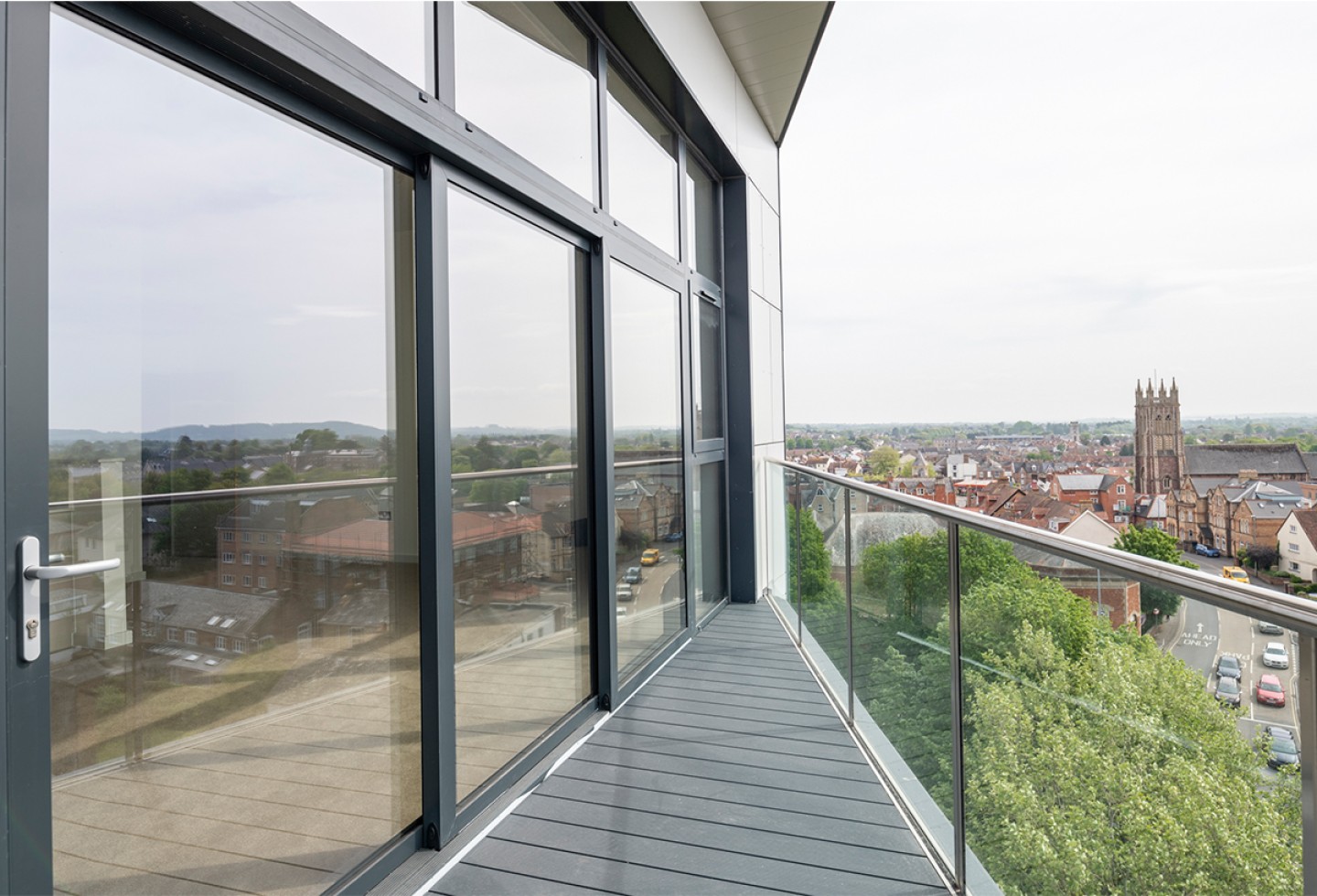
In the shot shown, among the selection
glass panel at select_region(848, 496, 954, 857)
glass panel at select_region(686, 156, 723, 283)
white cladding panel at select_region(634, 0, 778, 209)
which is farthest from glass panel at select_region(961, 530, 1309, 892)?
glass panel at select_region(686, 156, 723, 283)

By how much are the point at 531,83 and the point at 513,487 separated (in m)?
1.55

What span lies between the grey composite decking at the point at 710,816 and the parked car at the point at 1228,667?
131cm

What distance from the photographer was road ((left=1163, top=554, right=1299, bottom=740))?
919 mm

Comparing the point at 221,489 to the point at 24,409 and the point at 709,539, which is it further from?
the point at 709,539

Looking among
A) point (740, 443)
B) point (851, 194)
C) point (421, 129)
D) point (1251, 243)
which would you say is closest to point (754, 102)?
point (740, 443)

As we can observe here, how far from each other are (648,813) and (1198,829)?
1745mm

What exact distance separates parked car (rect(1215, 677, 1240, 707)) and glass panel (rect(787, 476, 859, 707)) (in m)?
2.03

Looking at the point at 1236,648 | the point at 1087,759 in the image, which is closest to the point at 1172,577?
the point at 1236,648

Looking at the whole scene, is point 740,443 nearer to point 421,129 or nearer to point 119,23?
point 421,129

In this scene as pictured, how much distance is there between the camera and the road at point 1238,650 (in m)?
0.92

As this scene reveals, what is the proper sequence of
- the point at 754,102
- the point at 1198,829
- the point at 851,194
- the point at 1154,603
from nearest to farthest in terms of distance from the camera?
the point at 1198,829, the point at 1154,603, the point at 754,102, the point at 851,194

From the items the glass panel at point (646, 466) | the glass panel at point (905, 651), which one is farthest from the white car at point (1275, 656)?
the glass panel at point (646, 466)

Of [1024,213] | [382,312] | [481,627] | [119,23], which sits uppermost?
[1024,213]

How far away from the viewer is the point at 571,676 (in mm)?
3172
